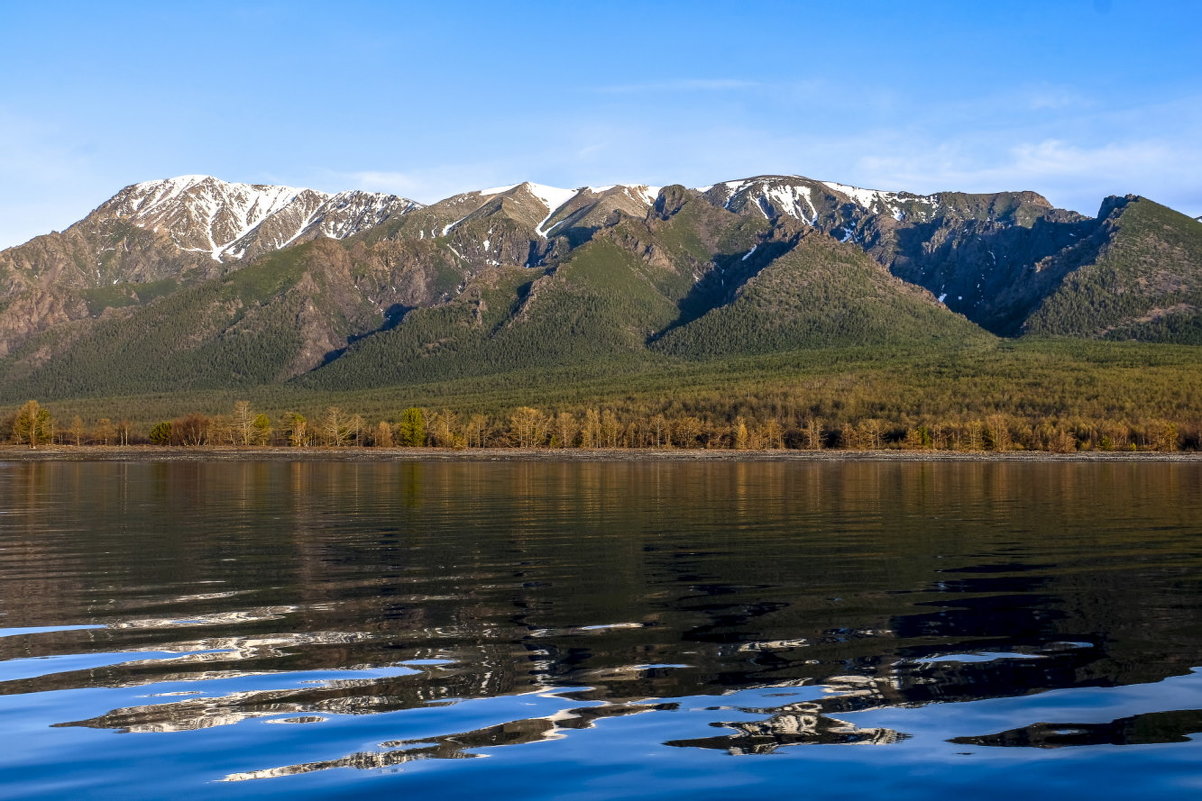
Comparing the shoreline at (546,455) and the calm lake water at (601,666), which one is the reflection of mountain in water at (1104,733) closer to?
the calm lake water at (601,666)

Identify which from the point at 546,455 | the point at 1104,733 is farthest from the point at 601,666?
the point at 546,455

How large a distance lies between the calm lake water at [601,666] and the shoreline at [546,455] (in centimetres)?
12995

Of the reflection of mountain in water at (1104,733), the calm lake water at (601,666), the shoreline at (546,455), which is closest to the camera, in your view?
the calm lake water at (601,666)

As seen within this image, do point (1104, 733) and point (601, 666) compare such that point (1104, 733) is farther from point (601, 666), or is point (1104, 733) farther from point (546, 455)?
point (546, 455)

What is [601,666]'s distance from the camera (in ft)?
61.5

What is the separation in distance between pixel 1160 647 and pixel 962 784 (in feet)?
33.0

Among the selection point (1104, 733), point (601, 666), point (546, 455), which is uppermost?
point (601, 666)

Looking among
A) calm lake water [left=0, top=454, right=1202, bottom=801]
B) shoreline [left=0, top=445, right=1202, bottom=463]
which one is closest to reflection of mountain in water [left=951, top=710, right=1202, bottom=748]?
calm lake water [left=0, top=454, right=1202, bottom=801]

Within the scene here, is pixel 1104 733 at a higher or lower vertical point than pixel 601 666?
lower

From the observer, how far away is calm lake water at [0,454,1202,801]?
13.1m

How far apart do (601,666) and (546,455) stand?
527 feet

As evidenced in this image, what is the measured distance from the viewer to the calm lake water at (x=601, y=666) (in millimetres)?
13102

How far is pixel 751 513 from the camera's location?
5556cm

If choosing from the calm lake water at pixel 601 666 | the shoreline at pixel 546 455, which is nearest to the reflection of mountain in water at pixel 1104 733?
the calm lake water at pixel 601 666
